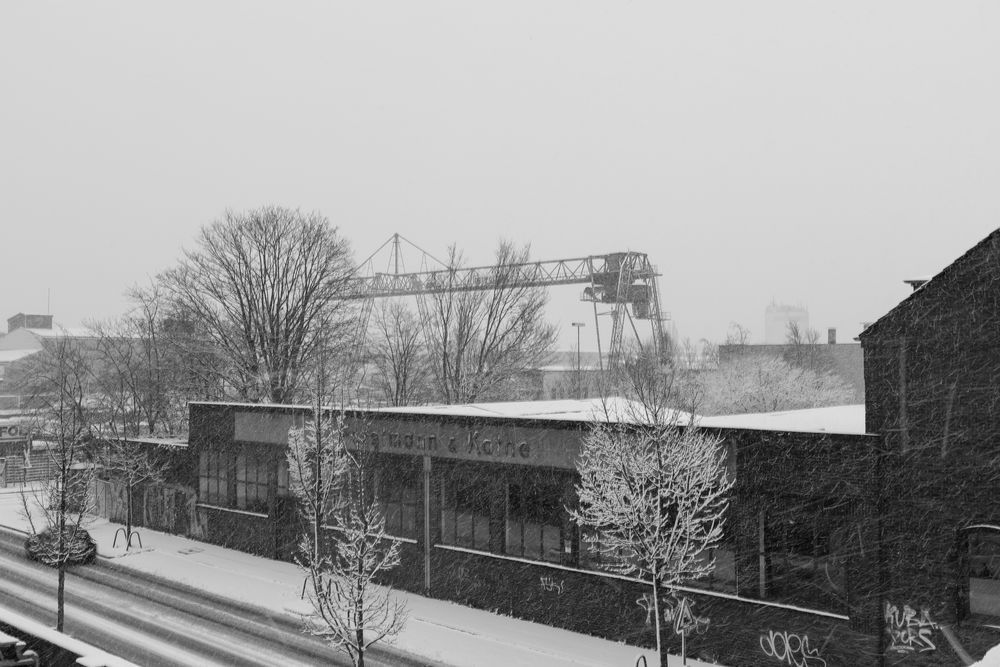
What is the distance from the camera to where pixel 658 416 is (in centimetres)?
1568

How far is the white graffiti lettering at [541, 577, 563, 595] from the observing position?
742 inches

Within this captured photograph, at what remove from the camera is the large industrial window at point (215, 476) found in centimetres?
2828

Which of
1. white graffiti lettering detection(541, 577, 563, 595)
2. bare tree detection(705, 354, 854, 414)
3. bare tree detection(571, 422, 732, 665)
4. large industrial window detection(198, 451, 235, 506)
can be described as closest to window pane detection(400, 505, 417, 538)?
white graffiti lettering detection(541, 577, 563, 595)

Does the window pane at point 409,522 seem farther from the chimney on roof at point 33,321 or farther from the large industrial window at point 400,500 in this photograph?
the chimney on roof at point 33,321

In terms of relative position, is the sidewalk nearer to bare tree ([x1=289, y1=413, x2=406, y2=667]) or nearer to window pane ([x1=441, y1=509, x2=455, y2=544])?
bare tree ([x1=289, y1=413, x2=406, y2=667])

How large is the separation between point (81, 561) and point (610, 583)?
1705 cm

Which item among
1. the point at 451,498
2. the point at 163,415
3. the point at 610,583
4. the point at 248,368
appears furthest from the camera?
the point at 163,415

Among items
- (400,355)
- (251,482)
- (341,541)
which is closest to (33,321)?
(400,355)

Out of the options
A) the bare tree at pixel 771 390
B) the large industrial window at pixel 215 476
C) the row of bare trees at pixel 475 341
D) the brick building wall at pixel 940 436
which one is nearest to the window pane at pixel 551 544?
the brick building wall at pixel 940 436

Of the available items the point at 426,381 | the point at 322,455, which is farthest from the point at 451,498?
the point at 426,381

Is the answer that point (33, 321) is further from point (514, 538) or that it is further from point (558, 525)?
point (558, 525)

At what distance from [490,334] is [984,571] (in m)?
33.3

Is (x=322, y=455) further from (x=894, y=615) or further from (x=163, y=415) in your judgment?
(x=163, y=415)

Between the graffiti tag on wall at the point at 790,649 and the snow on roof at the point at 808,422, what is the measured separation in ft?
12.2
